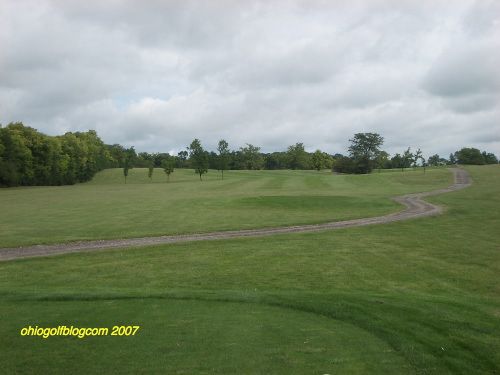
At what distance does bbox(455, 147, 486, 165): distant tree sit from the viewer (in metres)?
135

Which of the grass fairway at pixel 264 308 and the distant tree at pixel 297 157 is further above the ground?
the distant tree at pixel 297 157

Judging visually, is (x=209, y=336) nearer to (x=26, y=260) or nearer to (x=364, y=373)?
(x=364, y=373)

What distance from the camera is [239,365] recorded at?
4.99 meters

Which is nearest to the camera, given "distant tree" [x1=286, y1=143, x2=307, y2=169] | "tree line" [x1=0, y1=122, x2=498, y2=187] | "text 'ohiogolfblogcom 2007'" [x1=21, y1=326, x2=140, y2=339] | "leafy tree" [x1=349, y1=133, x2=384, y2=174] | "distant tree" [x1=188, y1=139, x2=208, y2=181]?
"text 'ohiogolfblogcom 2007'" [x1=21, y1=326, x2=140, y2=339]

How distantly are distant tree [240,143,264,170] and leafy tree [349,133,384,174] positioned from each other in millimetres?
52082

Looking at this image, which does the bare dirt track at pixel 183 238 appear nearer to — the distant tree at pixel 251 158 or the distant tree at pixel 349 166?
the distant tree at pixel 349 166

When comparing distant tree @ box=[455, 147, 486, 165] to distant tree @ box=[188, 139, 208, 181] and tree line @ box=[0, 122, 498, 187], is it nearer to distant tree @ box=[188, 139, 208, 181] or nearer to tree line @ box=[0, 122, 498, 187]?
tree line @ box=[0, 122, 498, 187]

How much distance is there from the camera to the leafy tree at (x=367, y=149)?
4522 inches

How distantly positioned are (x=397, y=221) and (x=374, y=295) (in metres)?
15.8

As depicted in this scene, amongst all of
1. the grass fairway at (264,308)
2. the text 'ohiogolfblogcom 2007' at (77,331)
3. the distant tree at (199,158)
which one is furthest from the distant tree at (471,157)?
the text 'ohiogolfblogcom 2007' at (77,331)

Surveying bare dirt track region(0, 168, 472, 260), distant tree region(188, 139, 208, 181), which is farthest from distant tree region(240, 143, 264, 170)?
bare dirt track region(0, 168, 472, 260)

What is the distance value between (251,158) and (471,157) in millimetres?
86715

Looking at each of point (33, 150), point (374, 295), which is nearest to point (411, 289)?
point (374, 295)

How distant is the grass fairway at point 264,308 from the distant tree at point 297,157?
137948 mm
